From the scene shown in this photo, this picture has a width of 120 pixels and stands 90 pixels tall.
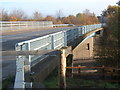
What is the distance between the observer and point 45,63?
890 cm

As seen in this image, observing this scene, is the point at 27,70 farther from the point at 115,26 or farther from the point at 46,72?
the point at 115,26

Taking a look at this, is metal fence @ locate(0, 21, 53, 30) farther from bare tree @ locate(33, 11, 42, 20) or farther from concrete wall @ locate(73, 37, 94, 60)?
bare tree @ locate(33, 11, 42, 20)

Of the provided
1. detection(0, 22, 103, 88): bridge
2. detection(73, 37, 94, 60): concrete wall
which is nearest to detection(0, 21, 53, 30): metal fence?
detection(73, 37, 94, 60): concrete wall

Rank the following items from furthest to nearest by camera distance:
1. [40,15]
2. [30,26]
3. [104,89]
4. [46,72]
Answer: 1. [40,15]
2. [30,26]
3. [46,72]
4. [104,89]

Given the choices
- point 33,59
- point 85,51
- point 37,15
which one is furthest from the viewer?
point 37,15

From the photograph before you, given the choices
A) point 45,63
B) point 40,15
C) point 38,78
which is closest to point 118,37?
point 45,63

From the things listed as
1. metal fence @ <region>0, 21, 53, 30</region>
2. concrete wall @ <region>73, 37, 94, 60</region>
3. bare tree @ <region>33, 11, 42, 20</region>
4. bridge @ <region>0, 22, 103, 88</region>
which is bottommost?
concrete wall @ <region>73, 37, 94, 60</region>

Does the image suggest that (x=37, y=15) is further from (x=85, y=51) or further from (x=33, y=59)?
(x=33, y=59)

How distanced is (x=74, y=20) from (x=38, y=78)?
91.4 meters

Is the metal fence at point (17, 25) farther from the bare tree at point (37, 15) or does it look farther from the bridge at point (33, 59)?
the bare tree at point (37, 15)

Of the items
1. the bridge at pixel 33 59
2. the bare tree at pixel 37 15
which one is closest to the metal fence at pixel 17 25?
the bridge at pixel 33 59

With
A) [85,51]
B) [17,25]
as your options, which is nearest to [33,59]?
[85,51]

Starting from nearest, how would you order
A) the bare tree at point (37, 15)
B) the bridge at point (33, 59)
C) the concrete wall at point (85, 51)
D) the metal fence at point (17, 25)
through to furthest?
the bridge at point (33, 59) → the concrete wall at point (85, 51) → the metal fence at point (17, 25) → the bare tree at point (37, 15)

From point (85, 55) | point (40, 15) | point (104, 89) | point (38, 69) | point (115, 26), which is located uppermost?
point (40, 15)
